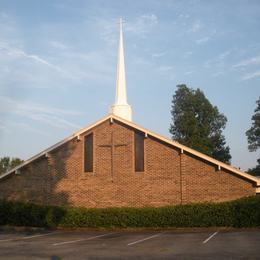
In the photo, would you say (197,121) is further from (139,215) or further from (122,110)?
(139,215)

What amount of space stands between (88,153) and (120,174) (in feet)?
8.03

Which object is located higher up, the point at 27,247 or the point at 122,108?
the point at 122,108

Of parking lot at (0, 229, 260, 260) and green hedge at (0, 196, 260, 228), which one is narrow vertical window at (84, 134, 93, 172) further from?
parking lot at (0, 229, 260, 260)

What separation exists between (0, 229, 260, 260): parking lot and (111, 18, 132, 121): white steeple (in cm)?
1336

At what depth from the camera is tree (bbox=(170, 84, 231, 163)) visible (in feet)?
205

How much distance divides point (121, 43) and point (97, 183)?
1292cm

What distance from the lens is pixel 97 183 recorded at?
29812 mm

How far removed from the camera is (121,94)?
3541 cm

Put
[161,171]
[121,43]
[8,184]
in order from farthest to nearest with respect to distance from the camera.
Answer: [121,43]
[8,184]
[161,171]

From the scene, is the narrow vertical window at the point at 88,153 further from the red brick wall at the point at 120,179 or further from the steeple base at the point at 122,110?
the steeple base at the point at 122,110

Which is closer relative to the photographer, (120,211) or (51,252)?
(51,252)

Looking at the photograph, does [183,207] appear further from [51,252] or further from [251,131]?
[251,131]

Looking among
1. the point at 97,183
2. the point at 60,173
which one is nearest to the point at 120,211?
the point at 97,183

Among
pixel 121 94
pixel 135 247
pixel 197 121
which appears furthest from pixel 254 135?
pixel 135 247
